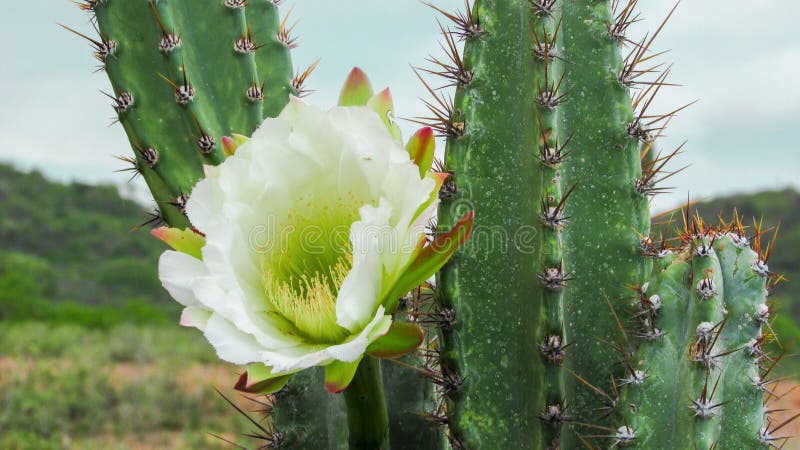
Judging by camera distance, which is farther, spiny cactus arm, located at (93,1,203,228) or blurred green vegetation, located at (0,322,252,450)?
blurred green vegetation, located at (0,322,252,450)

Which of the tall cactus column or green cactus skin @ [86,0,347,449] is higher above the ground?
green cactus skin @ [86,0,347,449]

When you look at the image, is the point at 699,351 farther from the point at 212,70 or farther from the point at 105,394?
the point at 105,394

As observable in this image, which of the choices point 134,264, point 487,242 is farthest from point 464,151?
point 134,264

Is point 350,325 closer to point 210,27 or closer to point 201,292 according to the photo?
point 201,292

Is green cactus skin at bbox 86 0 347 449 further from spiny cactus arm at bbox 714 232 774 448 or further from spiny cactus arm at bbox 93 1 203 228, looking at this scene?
spiny cactus arm at bbox 714 232 774 448

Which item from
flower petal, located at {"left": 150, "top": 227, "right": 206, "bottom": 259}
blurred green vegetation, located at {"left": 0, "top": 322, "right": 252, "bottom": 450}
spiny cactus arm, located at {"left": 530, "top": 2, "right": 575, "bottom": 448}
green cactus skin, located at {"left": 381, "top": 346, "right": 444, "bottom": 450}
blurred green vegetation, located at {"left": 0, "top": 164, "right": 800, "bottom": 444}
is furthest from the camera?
blurred green vegetation, located at {"left": 0, "top": 164, "right": 800, "bottom": 444}

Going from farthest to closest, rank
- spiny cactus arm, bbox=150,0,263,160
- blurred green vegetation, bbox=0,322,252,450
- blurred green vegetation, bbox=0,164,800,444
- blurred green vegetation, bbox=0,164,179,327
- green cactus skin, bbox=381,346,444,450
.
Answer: blurred green vegetation, bbox=0,164,179,327 → blurred green vegetation, bbox=0,164,800,444 → blurred green vegetation, bbox=0,322,252,450 → spiny cactus arm, bbox=150,0,263,160 → green cactus skin, bbox=381,346,444,450

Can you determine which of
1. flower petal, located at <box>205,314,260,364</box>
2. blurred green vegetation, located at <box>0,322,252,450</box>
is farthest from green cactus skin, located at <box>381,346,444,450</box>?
blurred green vegetation, located at <box>0,322,252,450</box>

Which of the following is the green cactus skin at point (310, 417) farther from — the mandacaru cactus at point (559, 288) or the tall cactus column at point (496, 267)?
the tall cactus column at point (496, 267)
